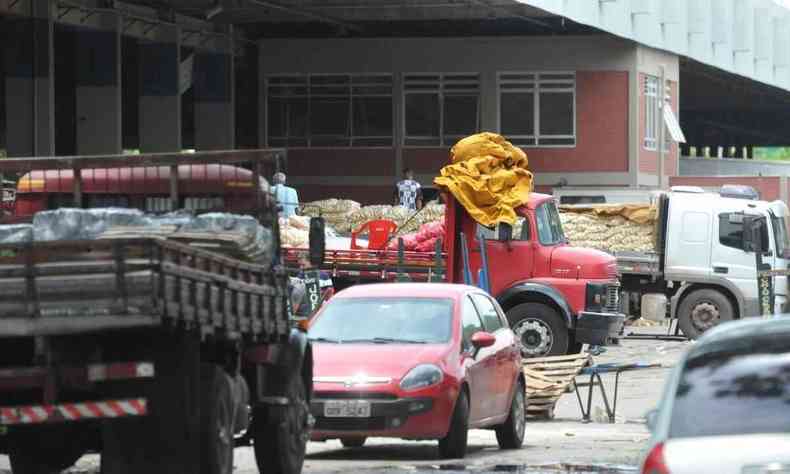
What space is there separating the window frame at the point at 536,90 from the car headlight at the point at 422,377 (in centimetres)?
3861

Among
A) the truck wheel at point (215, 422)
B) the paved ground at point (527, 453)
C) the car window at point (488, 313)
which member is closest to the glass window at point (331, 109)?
the paved ground at point (527, 453)

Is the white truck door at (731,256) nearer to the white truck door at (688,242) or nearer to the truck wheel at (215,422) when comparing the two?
the white truck door at (688,242)

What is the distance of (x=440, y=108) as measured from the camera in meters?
55.1

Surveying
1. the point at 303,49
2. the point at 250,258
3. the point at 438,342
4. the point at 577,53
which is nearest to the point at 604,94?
the point at 577,53

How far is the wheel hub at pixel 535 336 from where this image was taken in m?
27.5

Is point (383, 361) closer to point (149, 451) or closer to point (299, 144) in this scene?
point (149, 451)

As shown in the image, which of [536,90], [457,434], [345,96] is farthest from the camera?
[345,96]

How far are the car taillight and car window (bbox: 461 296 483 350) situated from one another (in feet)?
27.6

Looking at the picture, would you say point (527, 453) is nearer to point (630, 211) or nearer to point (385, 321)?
point (385, 321)

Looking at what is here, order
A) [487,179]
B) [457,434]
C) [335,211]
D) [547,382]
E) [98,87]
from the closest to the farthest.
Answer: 1. [457,434]
2. [547,382]
3. [487,179]
4. [335,211]
5. [98,87]

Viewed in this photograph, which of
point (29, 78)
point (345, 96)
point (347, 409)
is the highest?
point (345, 96)

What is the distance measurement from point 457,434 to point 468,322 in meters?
1.35

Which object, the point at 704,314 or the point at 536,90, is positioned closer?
the point at 704,314

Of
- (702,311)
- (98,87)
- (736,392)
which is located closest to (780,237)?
(702,311)
